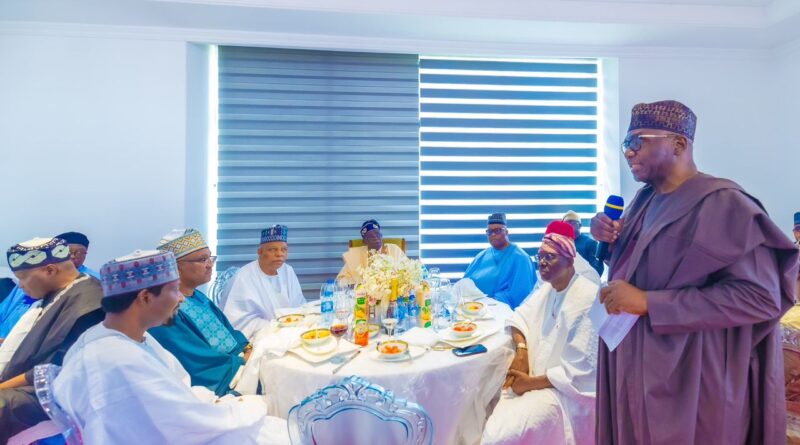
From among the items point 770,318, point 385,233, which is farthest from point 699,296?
point 385,233

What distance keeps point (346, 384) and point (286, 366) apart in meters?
0.72

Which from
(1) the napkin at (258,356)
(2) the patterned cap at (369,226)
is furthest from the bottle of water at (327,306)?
(2) the patterned cap at (369,226)

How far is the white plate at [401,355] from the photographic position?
167cm

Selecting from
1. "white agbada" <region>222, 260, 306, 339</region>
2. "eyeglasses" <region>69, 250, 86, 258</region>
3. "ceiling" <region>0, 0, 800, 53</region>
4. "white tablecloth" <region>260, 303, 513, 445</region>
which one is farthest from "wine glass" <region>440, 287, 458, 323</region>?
"eyeglasses" <region>69, 250, 86, 258</region>

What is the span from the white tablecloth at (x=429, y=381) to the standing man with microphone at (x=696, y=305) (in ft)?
2.26

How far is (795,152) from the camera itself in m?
3.79

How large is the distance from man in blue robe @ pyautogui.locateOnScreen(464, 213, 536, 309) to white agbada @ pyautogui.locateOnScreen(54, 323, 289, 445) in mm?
2733

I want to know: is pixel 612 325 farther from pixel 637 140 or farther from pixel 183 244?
pixel 183 244

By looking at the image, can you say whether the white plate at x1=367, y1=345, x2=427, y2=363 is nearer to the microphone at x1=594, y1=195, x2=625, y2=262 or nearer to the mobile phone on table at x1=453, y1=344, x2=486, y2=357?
the mobile phone on table at x1=453, y1=344, x2=486, y2=357

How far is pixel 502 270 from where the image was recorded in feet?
11.4

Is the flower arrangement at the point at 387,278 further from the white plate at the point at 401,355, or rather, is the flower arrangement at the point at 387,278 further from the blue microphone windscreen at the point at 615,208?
the blue microphone windscreen at the point at 615,208

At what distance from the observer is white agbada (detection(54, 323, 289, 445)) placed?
3.68ft

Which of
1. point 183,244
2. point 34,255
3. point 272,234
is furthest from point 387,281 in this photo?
point 34,255

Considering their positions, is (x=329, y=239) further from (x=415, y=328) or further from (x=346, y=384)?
(x=346, y=384)
